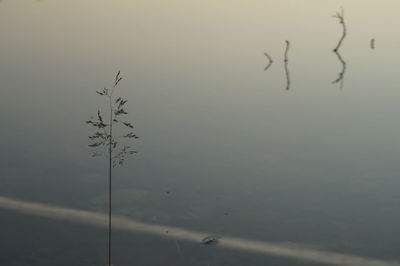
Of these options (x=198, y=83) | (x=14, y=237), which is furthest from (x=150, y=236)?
(x=198, y=83)

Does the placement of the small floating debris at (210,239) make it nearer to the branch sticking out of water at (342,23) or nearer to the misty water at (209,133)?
the misty water at (209,133)

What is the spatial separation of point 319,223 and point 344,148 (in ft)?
2.96

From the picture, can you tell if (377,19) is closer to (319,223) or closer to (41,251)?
(319,223)

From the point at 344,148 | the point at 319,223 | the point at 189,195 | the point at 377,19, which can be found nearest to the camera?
the point at 319,223

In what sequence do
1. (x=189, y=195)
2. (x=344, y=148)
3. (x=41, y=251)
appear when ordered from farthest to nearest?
1. (x=344, y=148)
2. (x=189, y=195)
3. (x=41, y=251)

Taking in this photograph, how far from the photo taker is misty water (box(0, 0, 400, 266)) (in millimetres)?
3264

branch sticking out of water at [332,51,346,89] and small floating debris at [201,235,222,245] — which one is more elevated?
branch sticking out of water at [332,51,346,89]

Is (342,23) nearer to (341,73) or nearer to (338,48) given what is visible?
(338,48)

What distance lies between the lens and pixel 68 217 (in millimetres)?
3400

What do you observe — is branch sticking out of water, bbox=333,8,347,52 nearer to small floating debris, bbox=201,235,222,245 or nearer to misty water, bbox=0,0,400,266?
misty water, bbox=0,0,400,266

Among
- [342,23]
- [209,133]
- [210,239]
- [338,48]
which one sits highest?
[342,23]

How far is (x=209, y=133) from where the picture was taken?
436cm

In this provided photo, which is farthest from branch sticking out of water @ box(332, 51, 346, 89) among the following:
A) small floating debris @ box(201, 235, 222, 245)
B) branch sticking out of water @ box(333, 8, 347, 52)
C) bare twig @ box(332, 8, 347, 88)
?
small floating debris @ box(201, 235, 222, 245)

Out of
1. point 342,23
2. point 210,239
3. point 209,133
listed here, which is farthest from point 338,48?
point 210,239
